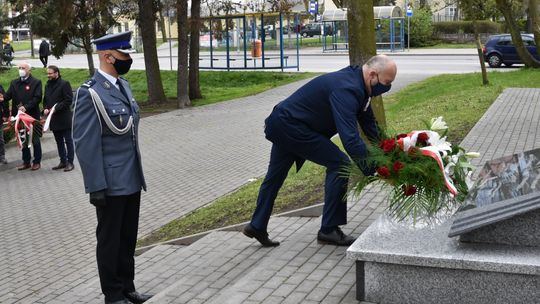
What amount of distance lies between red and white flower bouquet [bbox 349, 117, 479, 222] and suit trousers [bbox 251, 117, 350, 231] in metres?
0.60

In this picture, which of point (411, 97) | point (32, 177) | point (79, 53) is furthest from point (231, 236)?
point (79, 53)

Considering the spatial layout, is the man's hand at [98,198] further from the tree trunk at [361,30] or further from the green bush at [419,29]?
the green bush at [419,29]

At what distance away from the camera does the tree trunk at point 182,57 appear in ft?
75.9

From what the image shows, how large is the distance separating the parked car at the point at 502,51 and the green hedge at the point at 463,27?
65.4 ft

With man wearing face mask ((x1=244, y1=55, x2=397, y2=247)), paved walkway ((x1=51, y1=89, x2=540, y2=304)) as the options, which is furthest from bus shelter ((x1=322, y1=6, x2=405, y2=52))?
man wearing face mask ((x1=244, y1=55, x2=397, y2=247))

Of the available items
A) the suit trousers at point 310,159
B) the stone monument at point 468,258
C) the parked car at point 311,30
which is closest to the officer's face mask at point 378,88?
the suit trousers at point 310,159

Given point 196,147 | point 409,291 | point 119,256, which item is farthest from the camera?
point 196,147

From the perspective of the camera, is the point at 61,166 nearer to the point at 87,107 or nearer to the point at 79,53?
the point at 87,107

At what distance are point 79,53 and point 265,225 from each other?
60.1 metres

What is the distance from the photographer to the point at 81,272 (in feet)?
25.0

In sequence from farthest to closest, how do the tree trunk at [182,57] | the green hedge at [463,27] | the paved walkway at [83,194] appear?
1. the green hedge at [463,27]
2. the tree trunk at [182,57]
3. the paved walkway at [83,194]

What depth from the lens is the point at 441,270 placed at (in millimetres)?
4656

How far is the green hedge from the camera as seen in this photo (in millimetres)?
51469

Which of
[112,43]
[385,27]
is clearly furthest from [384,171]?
[385,27]
